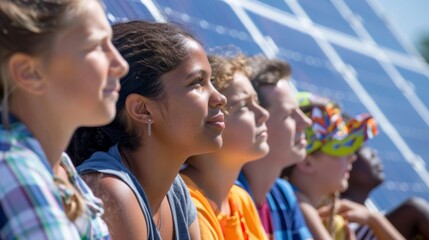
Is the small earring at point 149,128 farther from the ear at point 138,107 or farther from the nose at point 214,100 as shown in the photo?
the nose at point 214,100

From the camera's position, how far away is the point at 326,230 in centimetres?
568

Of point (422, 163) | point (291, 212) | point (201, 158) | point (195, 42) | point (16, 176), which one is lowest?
point (422, 163)

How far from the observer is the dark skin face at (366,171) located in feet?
21.3

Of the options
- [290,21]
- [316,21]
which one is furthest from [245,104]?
[316,21]

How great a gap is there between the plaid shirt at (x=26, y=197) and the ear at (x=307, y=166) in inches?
139

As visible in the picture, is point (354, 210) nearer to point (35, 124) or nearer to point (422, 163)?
point (422, 163)

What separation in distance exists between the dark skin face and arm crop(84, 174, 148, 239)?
3.32 meters

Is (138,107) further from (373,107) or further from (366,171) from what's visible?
(373,107)

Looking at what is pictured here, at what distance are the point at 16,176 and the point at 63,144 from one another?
0.27m

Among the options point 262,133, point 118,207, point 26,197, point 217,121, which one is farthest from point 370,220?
point 26,197

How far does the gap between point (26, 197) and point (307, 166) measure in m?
3.67

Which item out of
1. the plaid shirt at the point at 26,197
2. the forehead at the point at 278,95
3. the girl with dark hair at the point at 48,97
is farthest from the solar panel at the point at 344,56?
the plaid shirt at the point at 26,197

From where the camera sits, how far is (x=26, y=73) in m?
2.42

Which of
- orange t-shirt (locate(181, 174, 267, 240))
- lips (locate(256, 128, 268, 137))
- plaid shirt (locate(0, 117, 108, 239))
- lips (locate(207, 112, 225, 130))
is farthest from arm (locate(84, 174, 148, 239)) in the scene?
lips (locate(256, 128, 268, 137))
